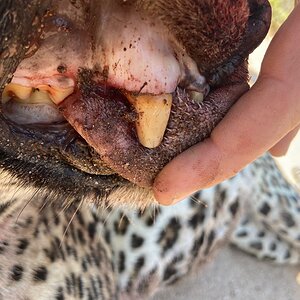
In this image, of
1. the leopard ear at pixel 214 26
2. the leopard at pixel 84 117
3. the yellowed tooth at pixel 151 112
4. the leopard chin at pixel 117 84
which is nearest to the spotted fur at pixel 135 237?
the leopard at pixel 84 117

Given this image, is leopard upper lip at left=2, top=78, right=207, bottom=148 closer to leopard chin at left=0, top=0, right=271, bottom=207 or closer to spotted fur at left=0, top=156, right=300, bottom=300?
leopard chin at left=0, top=0, right=271, bottom=207

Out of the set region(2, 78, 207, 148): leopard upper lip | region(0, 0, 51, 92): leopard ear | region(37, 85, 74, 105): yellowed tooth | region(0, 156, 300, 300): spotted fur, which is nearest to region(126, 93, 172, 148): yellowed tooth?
region(2, 78, 207, 148): leopard upper lip

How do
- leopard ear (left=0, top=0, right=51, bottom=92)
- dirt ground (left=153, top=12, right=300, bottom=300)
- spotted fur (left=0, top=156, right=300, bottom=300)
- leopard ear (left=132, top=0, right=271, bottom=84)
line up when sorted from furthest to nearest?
1. dirt ground (left=153, top=12, right=300, bottom=300)
2. spotted fur (left=0, top=156, right=300, bottom=300)
3. leopard ear (left=132, top=0, right=271, bottom=84)
4. leopard ear (left=0, top=0, right=51, bottom=92)

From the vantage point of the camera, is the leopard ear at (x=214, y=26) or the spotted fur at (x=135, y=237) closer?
the leopard ear at (x=214, y=26)

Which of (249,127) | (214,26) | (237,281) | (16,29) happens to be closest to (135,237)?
(237,281)

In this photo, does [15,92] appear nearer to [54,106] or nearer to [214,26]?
[54,106]

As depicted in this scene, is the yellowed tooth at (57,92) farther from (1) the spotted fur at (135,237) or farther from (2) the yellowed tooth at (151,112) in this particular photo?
(1) the spotted fur at (135,237)

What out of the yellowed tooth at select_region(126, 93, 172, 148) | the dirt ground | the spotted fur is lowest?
the dirt ground
